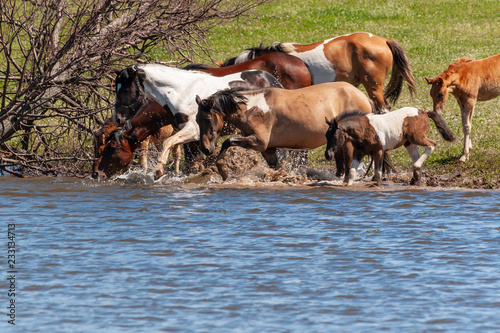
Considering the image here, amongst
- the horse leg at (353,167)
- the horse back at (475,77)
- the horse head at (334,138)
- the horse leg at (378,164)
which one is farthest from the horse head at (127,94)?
the horse back at (475,77)

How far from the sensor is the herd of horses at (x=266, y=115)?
1076 cm

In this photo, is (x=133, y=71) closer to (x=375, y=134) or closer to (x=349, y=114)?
(x=349, y=114)

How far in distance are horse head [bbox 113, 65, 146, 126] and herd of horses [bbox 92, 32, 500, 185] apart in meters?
0.01

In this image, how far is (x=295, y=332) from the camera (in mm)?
5348

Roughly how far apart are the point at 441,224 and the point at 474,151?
457cm

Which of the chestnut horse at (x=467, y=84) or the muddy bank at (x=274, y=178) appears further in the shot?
the chestnut horse at (x=467, y=84)

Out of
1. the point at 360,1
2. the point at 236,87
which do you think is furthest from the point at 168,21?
the point at 360,1

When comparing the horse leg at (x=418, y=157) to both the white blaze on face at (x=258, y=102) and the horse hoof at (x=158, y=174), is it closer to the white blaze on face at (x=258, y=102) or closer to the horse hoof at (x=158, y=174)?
the white blaze on face at (x=258, y=102)

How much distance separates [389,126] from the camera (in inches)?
424

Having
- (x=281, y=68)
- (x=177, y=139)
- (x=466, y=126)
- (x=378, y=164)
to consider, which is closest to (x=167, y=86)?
(x=177, y=139)

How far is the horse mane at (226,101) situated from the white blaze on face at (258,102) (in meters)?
0.18

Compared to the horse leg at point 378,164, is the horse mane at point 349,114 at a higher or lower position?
higher

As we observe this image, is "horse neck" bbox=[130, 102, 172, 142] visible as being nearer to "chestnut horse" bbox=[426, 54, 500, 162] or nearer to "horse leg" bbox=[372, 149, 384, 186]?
"horse leg" bbox=[372, 149, 384, 186]

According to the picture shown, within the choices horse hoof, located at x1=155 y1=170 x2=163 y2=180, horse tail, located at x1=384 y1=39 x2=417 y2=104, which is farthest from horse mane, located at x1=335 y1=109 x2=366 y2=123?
horse tail, located at x1=384 y1=39 x2=417 y2=104
